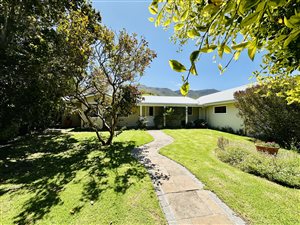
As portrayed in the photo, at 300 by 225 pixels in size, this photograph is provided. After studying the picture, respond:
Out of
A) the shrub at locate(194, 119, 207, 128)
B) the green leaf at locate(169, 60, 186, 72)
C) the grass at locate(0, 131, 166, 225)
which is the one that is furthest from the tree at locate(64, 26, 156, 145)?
the shrub at locate(194, 119, 207, 128)

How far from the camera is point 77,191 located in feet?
15.5

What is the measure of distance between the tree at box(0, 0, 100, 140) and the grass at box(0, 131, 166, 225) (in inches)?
106

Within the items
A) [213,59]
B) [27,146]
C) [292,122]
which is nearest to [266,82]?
[213,59]

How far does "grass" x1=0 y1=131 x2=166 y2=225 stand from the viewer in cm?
363

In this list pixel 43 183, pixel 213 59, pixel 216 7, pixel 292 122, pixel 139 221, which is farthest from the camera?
pixel 292 122

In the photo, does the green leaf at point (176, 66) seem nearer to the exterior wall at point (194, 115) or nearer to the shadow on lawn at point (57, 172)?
the shadow on lawn at point (57, 172)

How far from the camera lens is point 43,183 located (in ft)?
17.5

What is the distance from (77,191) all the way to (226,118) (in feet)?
55.0

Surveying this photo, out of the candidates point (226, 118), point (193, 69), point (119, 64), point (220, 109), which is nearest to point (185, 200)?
point (193, 69)

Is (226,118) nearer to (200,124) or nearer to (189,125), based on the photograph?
(200,124)

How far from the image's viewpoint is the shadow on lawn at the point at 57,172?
425 centimetres

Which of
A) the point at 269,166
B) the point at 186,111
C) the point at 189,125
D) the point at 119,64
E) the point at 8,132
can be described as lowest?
the point at 269,166

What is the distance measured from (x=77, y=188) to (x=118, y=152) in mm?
3852

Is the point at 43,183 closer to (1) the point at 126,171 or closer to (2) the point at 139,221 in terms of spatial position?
(1) the point at 126,171
